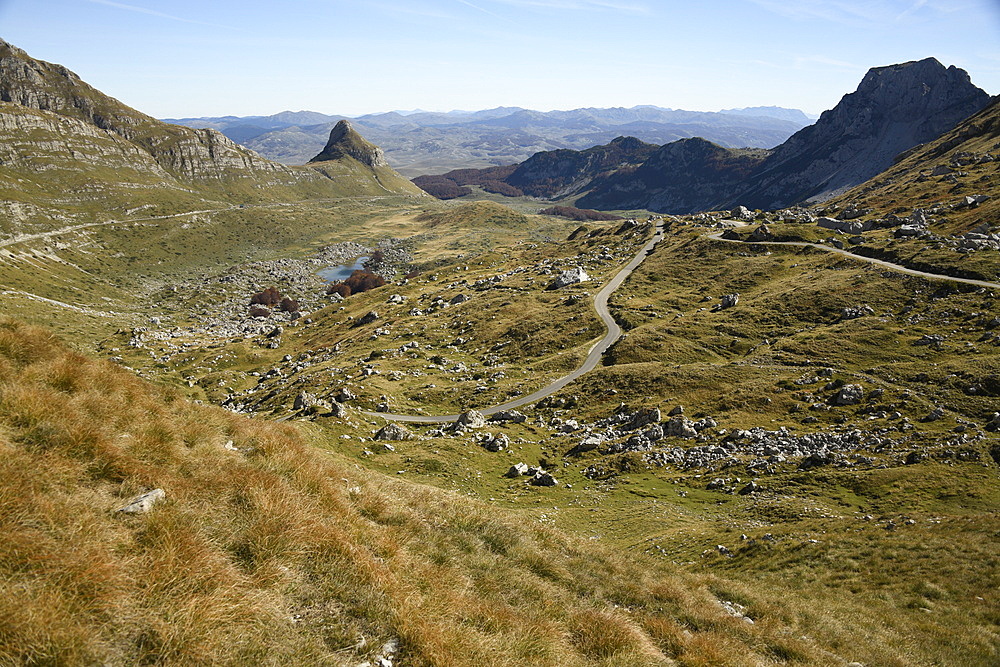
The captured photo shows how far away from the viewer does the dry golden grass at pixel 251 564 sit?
21.3 feet

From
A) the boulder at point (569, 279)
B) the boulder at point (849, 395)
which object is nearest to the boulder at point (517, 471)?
the boulder at point (849, 395)

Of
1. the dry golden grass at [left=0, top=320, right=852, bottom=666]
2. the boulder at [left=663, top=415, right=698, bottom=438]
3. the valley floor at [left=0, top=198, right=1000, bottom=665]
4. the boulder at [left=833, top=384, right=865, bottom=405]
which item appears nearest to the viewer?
the dry golden grass at [left=0, top=320, right=852, bottom=666]

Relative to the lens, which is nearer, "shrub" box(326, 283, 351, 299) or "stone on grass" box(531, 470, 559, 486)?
"stone on grass" box(531, 470, 559, 486)

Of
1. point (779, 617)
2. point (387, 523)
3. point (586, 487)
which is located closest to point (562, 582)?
point (387, 523)

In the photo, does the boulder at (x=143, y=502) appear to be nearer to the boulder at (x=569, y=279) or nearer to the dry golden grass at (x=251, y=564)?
the dry golden grass at (x=251, y=564)

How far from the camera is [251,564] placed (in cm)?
847

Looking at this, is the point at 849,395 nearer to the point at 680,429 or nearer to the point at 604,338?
the point at 680,429

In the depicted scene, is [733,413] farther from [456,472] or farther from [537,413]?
[456,472]

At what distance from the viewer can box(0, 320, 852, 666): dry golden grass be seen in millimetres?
6496

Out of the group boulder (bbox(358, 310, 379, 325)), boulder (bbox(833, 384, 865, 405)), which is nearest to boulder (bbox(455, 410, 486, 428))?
boulder (bbox(833, 384, 865, 405))

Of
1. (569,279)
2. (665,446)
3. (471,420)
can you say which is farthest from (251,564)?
(569,279)

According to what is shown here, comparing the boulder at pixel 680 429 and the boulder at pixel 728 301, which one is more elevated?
the boulder at pixel 728 301

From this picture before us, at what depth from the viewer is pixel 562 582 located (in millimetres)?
13438

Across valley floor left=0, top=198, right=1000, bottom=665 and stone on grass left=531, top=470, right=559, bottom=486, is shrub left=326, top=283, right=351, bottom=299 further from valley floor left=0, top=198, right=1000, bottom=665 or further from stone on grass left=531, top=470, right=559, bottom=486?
stone on grass left=531, top=470, right=559, bottom=486
